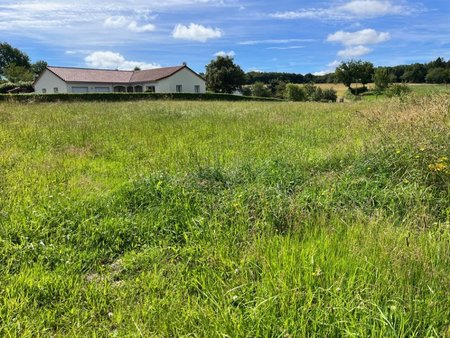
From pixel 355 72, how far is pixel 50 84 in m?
60.0

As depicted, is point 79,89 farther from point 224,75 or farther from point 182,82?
point 224,75

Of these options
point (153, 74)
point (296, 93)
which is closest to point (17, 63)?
point (153, 74)

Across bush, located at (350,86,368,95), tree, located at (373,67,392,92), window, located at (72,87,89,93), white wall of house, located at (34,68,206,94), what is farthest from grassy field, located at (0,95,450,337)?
bush, located at (350,86,368,95)

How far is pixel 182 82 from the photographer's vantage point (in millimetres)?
55531

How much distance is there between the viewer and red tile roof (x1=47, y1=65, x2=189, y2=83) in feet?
171

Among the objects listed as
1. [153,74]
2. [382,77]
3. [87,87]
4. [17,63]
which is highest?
[17,63]

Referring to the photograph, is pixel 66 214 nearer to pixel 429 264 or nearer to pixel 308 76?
pixel 429 264

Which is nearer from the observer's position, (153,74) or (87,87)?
(87,87)

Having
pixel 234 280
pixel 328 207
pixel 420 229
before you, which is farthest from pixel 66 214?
pixel 420 229

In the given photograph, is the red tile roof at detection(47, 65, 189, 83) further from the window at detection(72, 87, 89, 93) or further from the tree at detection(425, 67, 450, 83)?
the tree at detection(425, 67, 450, 83)

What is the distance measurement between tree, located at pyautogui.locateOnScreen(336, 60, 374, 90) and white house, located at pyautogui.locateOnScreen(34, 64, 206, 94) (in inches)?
1327

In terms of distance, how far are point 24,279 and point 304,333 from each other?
243 cm

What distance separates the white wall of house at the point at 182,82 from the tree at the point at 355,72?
33.7 meters

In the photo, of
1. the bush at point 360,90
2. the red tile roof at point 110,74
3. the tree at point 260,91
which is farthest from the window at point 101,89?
the bush at point 360,90
